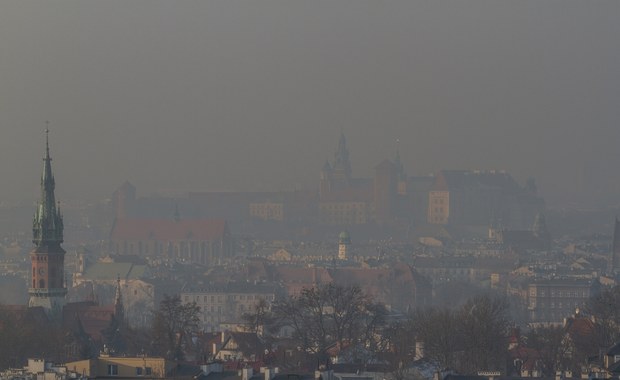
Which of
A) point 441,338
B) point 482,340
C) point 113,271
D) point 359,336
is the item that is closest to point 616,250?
point 113,271

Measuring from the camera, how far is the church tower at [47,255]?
102 metres

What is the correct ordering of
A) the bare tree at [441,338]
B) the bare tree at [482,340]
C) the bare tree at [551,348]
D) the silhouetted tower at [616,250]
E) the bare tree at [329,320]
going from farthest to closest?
1. the silhouetted tower at [616,250]
2. the bare tree at [329,320]
3. the bare tree at [441,338]
4. the bare tree at [551,348]
5. the bare tree at [482,340]

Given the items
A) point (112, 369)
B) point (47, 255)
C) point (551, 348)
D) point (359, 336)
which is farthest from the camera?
point (47, 255)

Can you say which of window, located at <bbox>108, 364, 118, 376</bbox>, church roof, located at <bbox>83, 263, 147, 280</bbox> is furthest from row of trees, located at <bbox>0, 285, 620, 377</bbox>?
church roof, located at <bbox>83, 263, 147, 280</bbox>

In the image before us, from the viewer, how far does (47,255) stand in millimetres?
102062

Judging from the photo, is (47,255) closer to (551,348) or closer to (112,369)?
(551,348)

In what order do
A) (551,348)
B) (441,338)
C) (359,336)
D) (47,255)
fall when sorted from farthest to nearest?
(47,255), (359,336), (551,348), (441,338)

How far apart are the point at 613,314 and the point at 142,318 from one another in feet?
155

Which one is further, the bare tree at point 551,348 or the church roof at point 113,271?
the church roof at point 113,271

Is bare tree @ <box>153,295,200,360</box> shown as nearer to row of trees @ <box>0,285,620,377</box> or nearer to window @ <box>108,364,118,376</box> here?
row of trees @ <box>0,285,620,377</box>

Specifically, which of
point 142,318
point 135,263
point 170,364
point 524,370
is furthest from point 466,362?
point 135,263

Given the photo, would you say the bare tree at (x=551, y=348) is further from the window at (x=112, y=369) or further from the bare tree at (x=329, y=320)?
the window at (x=112, y=369)

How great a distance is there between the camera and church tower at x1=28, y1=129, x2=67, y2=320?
10175 centimetres

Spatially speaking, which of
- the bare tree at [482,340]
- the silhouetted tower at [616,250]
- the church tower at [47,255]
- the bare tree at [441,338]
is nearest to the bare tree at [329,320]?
the bare tree at [441,338]
